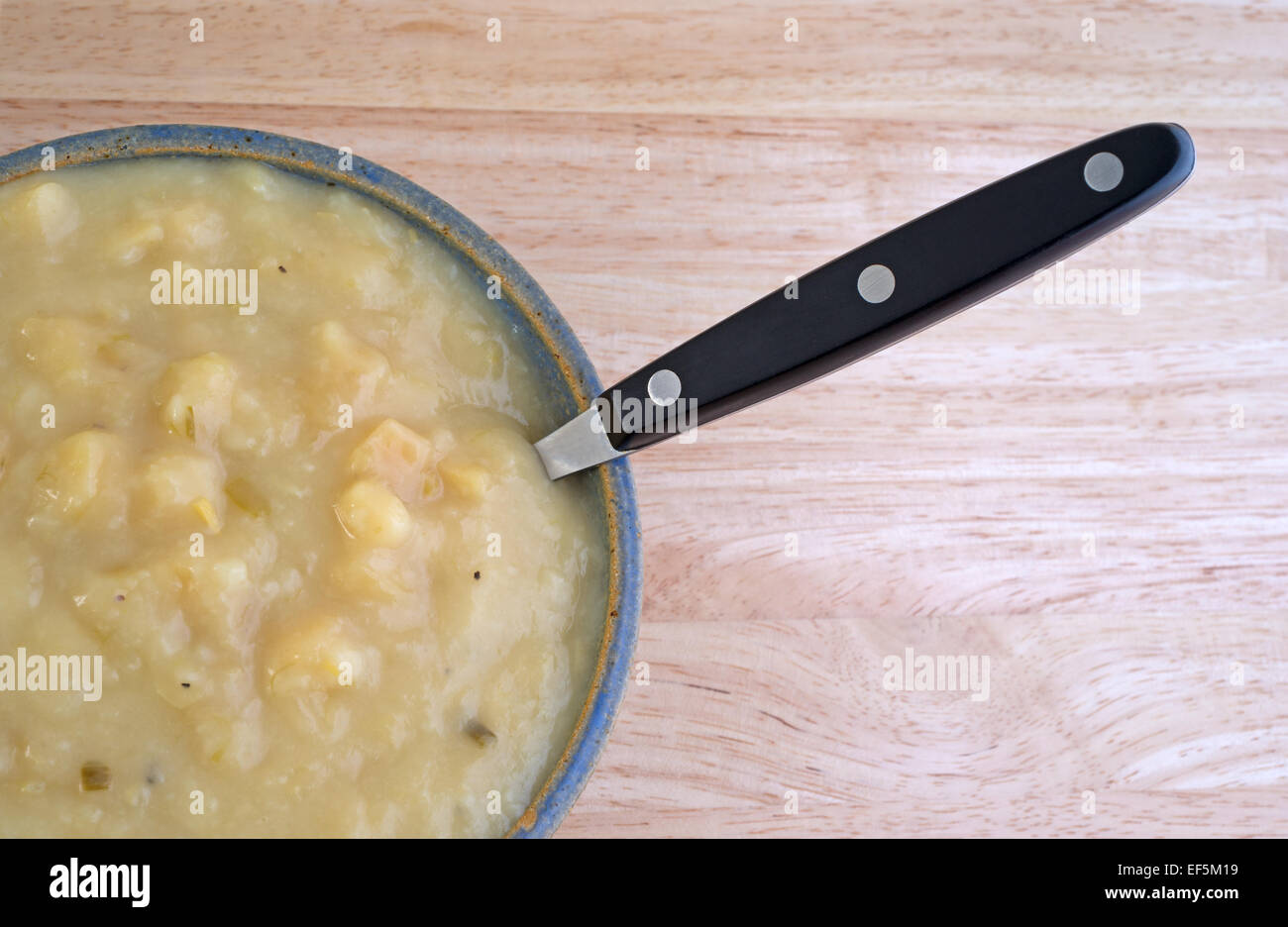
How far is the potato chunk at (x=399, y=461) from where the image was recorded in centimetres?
94

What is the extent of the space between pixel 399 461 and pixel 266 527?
0.12 metres

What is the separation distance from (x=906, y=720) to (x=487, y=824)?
1.88 feet

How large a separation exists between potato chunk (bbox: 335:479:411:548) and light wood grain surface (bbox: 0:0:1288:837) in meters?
0.44

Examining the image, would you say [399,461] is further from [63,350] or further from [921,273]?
[921,273]

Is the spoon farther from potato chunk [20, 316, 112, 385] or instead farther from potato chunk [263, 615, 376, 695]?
potato chunk [20, 316, 112, 385]

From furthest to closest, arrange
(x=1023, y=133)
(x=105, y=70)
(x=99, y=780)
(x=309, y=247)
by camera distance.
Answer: (x=1023, y=133) → (x=105, y=70) → (x=309, y=247) → (x=99, y=780)

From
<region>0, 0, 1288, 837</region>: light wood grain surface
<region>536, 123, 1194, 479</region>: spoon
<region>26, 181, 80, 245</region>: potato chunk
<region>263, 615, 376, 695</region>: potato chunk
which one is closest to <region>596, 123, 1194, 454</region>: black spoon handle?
<region>536, 123, 1194, 479</region>: spoon

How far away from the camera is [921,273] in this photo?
2.77 ft

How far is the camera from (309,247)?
39.3 inches

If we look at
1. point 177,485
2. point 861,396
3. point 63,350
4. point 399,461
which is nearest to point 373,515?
point 399,461

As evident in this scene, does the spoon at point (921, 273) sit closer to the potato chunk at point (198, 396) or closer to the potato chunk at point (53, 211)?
the potato chunk at point (198, 396)

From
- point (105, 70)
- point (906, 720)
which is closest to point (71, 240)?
point (105, 70)

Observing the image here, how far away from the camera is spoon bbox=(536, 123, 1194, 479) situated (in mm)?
822

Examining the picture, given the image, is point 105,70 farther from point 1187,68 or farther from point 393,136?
point 1187,68
